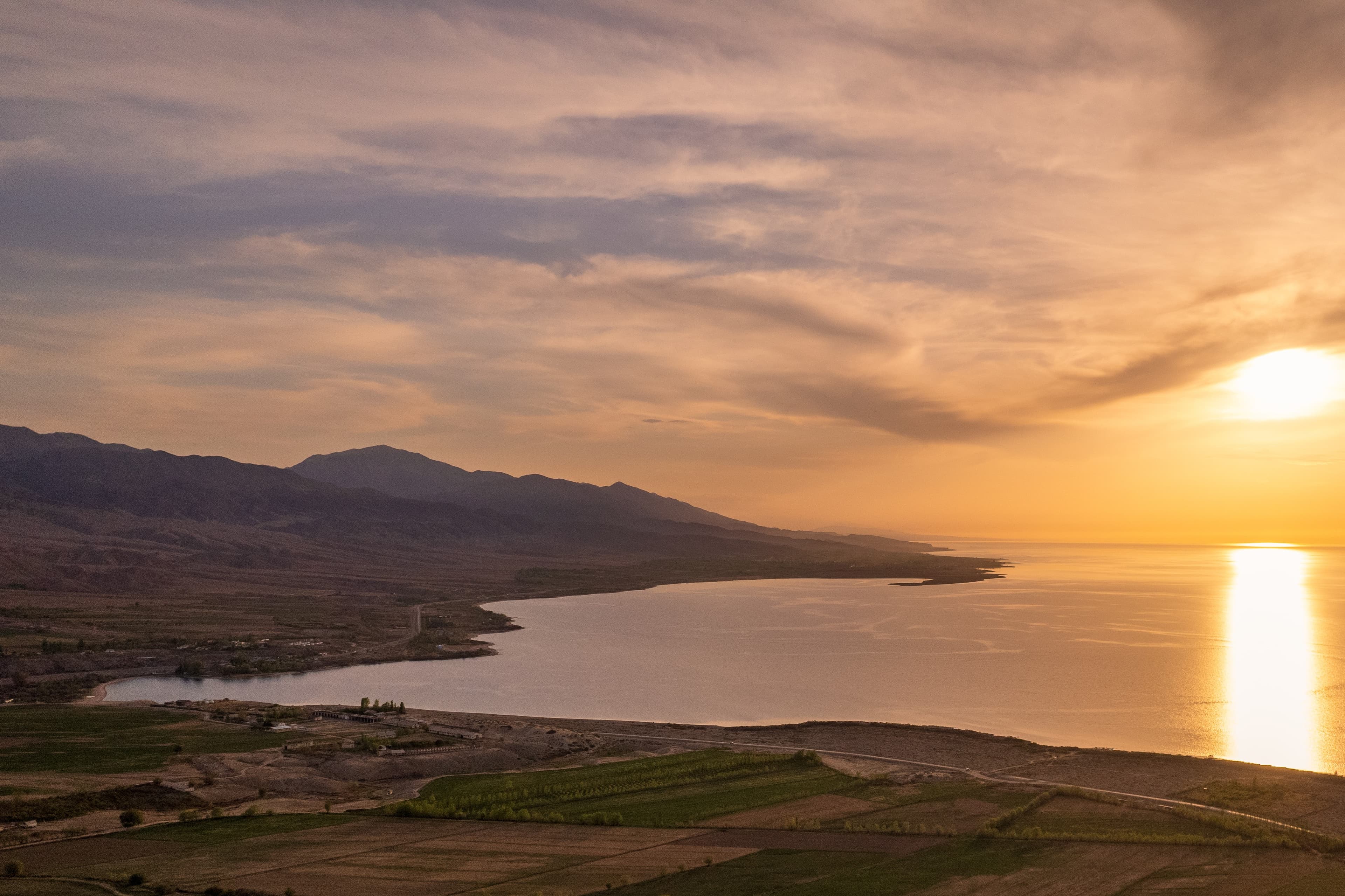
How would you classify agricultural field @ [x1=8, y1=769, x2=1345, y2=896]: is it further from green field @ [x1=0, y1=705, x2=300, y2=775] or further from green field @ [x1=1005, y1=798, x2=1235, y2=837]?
green field @ [x1=0, y1=705, x2=300, y2=775]

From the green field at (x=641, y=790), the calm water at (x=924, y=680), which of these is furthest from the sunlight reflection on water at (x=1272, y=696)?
the green field at (x=641, y=790)

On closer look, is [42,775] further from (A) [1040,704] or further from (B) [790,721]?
(A) [1040,704]

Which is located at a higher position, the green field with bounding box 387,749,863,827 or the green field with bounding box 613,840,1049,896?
the green field with bounding box 613,840,1049,896

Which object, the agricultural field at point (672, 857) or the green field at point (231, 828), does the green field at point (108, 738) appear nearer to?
the green field at point (231, 828)

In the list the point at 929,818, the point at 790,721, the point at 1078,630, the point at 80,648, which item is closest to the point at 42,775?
the point at 929,818

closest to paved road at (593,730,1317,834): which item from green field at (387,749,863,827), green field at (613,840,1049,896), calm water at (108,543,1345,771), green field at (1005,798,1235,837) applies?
green field at (1005,798,1235,837)

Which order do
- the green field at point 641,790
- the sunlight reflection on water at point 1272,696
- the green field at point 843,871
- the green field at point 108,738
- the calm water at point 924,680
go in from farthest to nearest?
the calm water at point 924,680 < the sunlight reflection on water at point 1272,696 < the green field at point 108,738 < the green field at point 641,790 < the green field at point 843,871
